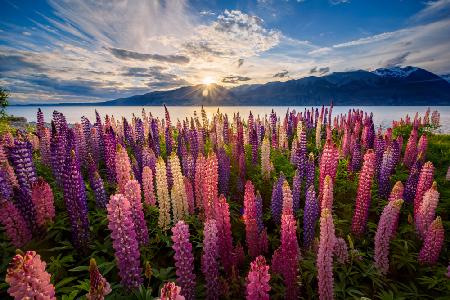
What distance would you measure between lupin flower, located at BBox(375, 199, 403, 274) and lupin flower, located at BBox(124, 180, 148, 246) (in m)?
5.02

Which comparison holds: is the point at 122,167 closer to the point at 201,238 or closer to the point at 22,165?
the point at 22,165

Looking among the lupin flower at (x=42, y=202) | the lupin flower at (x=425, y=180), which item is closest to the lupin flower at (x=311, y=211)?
the lupin flower at (x=425, y=180)

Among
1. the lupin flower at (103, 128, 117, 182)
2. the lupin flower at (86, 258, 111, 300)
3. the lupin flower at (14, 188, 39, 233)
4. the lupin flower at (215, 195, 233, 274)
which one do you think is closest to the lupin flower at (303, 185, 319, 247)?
the lupin flower at (215, 195, 233, 274)

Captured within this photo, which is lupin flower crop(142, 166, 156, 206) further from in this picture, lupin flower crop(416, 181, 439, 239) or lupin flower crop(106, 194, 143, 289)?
lupin flower crop(416, 181, 439, 239)

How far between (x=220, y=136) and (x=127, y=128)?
5182mm

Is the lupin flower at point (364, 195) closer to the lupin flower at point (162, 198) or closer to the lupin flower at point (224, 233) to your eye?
the lupin flower at point (224, 233)

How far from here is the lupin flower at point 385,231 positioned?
16.8ft

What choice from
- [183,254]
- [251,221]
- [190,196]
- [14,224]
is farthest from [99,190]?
[251,221]

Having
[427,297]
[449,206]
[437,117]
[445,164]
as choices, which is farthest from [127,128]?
[437,117]

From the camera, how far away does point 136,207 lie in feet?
17.0

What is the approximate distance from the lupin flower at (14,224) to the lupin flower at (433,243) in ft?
29.4

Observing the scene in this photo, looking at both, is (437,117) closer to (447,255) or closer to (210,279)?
(447,255)

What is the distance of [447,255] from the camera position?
6.69 metres

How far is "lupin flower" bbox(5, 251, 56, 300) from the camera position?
225 cm
